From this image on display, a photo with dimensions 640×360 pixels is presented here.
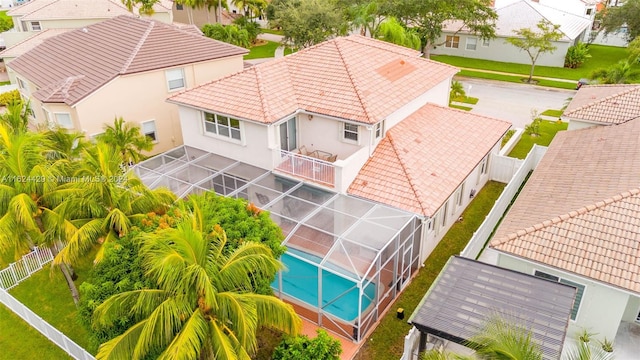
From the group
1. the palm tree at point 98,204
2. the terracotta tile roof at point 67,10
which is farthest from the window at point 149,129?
the terracotta tile roof at point 67,10

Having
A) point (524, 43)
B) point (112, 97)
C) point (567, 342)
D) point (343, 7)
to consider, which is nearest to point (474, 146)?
point (567, 342)

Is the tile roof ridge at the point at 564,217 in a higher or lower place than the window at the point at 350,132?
lower

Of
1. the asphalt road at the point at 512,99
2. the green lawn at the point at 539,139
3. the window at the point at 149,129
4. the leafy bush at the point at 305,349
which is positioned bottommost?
the green lawn at the point at 539,139

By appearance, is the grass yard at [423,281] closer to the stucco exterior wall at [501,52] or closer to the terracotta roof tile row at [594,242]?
the terracotta roof tile row at [594,242]

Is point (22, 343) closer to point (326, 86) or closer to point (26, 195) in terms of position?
point (26, 195)

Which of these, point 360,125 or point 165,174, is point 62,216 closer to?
point 165,174

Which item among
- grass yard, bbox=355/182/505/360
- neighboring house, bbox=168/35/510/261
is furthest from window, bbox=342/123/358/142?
grass yard, bbox=355/182/505/360

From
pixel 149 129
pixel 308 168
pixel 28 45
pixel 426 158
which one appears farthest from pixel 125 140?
pixel 28 45

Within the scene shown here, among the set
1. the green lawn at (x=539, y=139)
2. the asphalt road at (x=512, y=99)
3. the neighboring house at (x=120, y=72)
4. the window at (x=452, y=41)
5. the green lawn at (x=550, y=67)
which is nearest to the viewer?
the neighboring house at (x=120, y=72)
